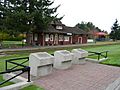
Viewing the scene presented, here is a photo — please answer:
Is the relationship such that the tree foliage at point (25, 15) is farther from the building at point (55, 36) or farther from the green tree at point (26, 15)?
the building at point (55, 36)

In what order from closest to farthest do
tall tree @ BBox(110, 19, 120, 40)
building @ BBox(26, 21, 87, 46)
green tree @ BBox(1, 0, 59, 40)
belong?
green tree @ BBox(1, 0, 59, 40), building @ BBox(26, 21, 87, 46), tall tree @ BBox(110, 19, 120, 40)

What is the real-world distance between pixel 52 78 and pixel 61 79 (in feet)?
1.37

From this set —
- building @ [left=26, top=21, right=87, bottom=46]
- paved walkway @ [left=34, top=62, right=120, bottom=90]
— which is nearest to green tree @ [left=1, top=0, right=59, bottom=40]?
building @ [left=26, top=21, right=87, bottom=46]

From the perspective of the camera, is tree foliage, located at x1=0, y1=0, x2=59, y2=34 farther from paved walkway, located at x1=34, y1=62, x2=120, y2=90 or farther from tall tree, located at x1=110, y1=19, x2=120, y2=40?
tall tree, located at x1=110, y1=19, x2=120, y2=40

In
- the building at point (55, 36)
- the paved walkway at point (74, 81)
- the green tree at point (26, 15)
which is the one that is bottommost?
the paved walkway at point (74, 81)

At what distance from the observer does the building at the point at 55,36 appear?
37312 millimetres

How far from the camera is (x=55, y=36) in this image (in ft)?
133

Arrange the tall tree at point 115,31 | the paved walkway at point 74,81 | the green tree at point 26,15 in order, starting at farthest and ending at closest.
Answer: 1. the tall tree at point 115,31
2. the green tree at point 26,15
3. the paved walkway at point 74,81

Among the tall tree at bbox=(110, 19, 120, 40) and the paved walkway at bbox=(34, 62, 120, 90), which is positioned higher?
the tall tree at bbox=(110, 19, 120, 40)

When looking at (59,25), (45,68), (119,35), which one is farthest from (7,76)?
(119,35)

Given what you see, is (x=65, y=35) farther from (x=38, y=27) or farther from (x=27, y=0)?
(x=27, y=0)

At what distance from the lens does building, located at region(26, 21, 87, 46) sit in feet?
122

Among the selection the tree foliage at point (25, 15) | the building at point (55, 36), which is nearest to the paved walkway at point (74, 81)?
the tree foliage at point (25, 15)

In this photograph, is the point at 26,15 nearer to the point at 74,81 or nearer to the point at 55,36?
the point at 55,36
